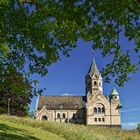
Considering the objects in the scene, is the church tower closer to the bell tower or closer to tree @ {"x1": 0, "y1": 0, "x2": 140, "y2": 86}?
the bell tower

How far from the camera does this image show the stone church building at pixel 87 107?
120 metres

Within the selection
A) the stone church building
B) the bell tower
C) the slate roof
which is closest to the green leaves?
the stone church building

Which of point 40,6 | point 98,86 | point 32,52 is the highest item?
point 98,86

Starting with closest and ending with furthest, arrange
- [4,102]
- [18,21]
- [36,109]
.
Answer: [18,21]
[4,102]
[36,109]

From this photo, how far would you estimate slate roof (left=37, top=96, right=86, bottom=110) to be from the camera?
124500 mm

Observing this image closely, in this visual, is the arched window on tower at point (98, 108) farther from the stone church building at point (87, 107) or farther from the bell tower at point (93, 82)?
the bell tower at point (93, 82)

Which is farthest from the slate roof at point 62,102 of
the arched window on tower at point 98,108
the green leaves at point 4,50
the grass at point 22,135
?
the green leaves at point 4,50

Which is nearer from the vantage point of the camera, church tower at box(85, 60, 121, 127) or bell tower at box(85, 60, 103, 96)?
church tower at box(85, 60, 121, 127)

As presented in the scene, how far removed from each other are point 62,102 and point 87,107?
30.3 feet

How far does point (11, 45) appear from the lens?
16297mm

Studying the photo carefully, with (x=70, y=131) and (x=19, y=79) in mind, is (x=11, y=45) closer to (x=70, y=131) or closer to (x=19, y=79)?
(x=19, y=79)

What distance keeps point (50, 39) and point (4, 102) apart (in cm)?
4988

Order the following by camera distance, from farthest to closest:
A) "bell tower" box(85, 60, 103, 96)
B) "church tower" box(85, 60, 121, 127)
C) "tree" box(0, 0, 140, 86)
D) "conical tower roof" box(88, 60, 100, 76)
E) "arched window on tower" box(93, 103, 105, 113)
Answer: "conical tower roof" box(88, 60, 100, 76) < "bell tower" box(85, 60, 103, 96) < "arched window on tower" box(93, 103, 105, 113) < "church tower" box(85, 60, 121, 127) < "tree" box(0, 0, 140, 86)

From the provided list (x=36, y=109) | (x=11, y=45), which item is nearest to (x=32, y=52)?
(x=11, y=45)
